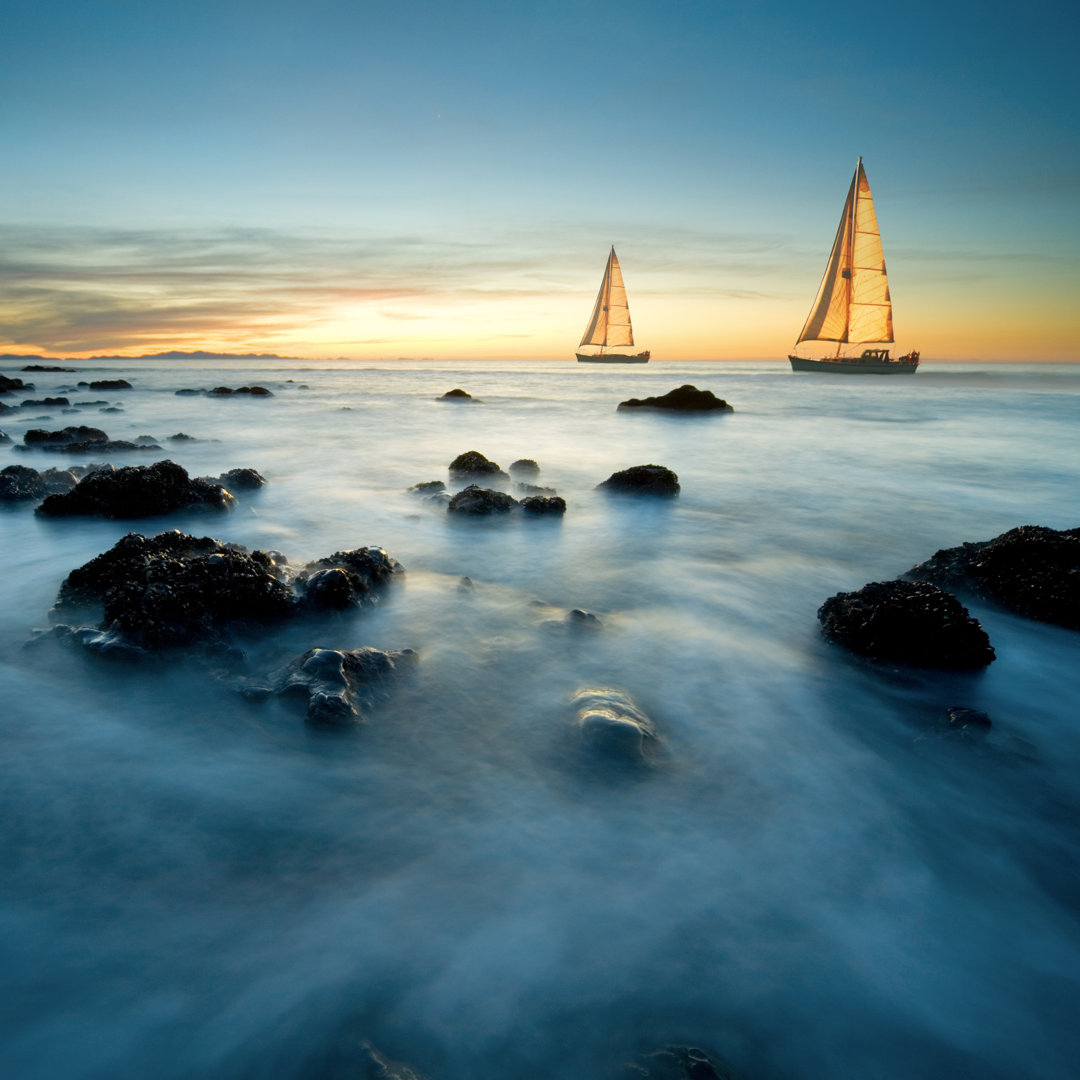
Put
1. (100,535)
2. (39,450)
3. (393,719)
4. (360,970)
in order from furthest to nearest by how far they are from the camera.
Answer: (39,450) < (100,535) < (393,719) < (360,970)

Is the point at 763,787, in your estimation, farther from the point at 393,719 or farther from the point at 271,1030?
the point at 271,1030

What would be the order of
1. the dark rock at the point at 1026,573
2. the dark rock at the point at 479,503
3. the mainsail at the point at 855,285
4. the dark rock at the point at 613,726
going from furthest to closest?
the mainsail at the point at 855,285 < the dark rock at the point at 479,503 < the dark rock at the point at 1026,573 < the dark rock at the point at 613,726

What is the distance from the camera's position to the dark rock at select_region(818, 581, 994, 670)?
11.3 ft

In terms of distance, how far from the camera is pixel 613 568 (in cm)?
518

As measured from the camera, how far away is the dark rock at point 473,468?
916 centimetres

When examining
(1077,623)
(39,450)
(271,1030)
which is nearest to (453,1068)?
(271,1030)

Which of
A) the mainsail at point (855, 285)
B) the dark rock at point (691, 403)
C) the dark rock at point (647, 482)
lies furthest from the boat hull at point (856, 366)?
the dark rock at point (647, 482)

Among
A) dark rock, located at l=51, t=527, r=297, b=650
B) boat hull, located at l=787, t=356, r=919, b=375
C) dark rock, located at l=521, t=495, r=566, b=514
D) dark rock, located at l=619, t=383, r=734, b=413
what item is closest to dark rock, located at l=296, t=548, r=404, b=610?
dark rock, located at l=51, t=527, r=297, b=650

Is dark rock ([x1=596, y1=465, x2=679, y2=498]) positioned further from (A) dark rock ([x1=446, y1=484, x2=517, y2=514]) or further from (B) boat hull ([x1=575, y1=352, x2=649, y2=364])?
(B) boat hull ([x1=575, y1=352, x2=649, y2=364])

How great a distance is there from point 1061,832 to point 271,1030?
273 cm

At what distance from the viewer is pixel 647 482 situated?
811 cm

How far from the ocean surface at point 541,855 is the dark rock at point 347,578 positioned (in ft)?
0.56

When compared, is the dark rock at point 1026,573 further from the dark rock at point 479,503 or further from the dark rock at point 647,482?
the dark rock at point 479,503

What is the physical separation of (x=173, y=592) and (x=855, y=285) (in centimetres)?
5371
